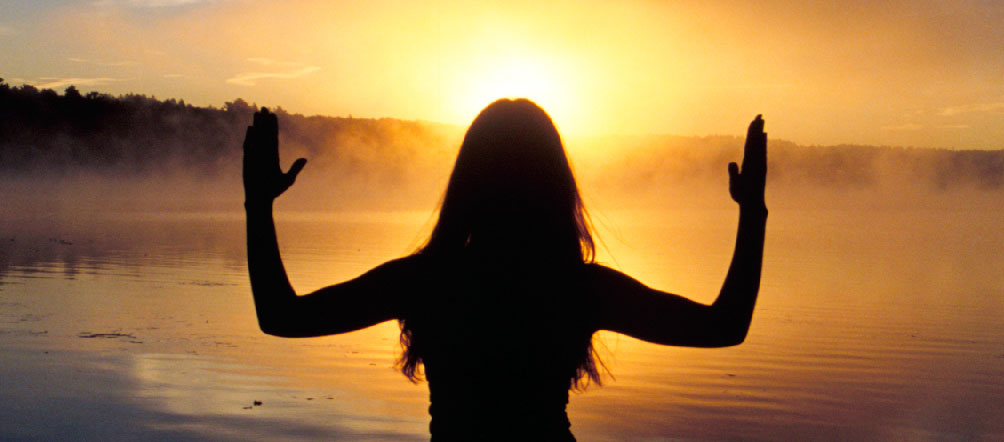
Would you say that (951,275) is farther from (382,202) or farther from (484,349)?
(382,202)

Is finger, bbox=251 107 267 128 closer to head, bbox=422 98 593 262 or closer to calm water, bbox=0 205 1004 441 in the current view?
head, bbox=422 98 593 262

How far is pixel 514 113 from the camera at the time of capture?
2.03 m

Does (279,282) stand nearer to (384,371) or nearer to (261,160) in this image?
(261,160)

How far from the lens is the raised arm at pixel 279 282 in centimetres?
187

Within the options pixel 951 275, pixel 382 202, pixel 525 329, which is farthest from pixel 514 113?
pixel 382 202

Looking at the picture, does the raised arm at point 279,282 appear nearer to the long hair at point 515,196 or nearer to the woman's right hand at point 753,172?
the long hair at point 515,196

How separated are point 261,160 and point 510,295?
558mm

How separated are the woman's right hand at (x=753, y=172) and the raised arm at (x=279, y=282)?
2.24ft

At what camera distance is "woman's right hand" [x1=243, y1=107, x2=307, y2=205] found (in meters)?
1.86

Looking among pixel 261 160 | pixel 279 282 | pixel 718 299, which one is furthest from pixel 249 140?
pixel 718 299

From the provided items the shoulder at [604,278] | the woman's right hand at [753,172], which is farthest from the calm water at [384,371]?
the woman's right hand at [753,172]

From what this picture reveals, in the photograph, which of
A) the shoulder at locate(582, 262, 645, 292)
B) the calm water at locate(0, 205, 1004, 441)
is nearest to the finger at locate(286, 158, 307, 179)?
the shoulder at locate(582, 262, 645, 292)

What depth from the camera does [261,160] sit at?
1.87 metres

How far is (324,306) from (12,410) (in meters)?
8.30
